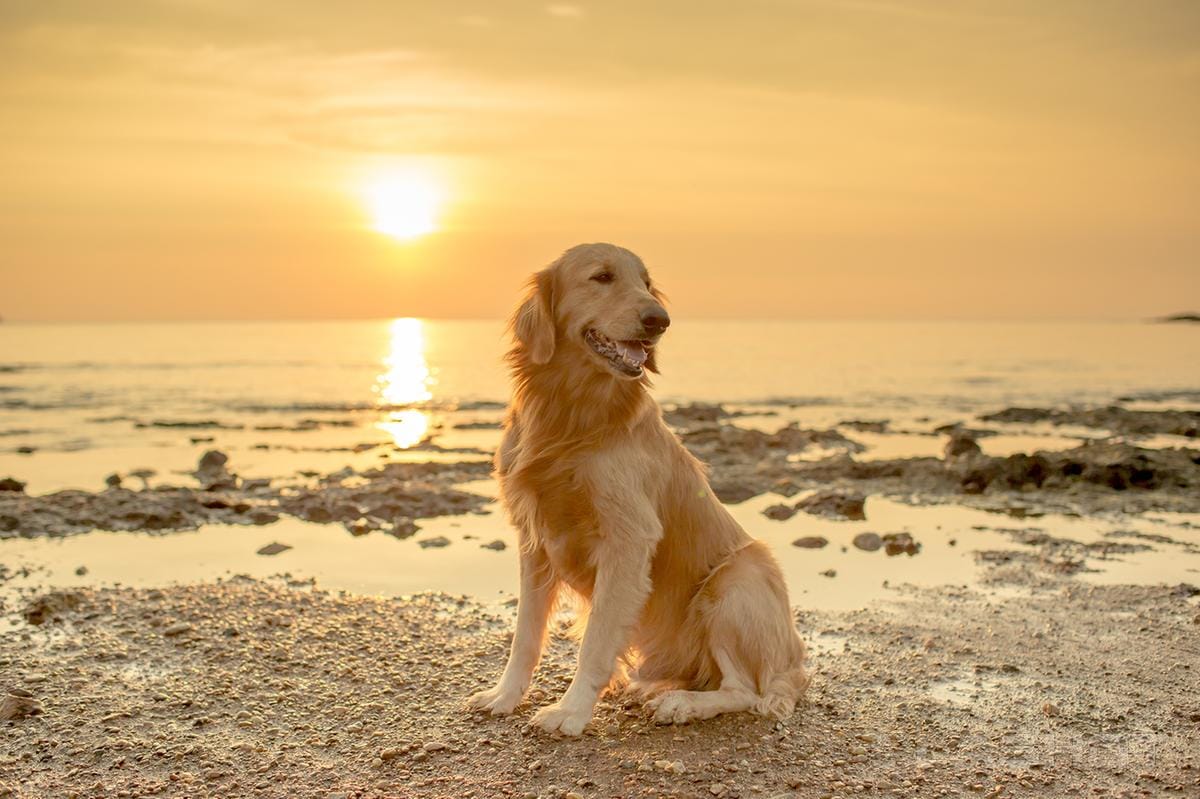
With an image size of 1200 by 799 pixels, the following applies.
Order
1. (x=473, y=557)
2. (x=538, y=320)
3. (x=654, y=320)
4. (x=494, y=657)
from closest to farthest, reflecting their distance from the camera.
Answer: (x=654, y=320) < (x=538, y=320) < (x=494, y=657) < (x=473, y=557)

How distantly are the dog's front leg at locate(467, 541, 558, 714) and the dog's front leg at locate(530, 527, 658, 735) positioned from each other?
10.6 inches

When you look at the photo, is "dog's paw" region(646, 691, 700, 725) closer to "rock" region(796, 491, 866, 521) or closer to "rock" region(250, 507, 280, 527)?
"rock" region(796, 491, 866, 521)

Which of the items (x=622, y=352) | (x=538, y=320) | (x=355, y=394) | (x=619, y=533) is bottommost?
(x=355, y=394)

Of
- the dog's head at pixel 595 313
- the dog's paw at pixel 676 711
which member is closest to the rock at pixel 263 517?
the dog's head at pixel 595 313

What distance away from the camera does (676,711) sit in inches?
170

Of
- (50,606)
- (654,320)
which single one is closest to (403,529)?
(50,606)

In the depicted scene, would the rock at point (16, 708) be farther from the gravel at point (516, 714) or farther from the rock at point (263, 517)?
the rock at point (263, 517)

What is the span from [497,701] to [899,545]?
4.23 metres

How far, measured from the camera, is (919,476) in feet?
37.4

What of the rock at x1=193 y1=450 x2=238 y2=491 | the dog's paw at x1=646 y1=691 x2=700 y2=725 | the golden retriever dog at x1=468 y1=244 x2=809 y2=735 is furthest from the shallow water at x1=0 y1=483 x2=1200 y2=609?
the rock at x1=193 y1=450 x2=238 y2=491

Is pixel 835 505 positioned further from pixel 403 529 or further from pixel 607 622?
pixel 607 622

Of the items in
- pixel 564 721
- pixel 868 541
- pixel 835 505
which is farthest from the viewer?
pixel 835 505

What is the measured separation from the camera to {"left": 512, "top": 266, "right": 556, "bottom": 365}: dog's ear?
15.0 feet

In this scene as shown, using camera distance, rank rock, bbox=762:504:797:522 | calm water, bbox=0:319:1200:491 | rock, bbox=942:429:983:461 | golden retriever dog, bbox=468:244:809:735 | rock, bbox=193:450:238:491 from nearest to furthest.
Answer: golden retriever dog, bbox=468:244:809:735 < rock, bbox=762:504:797:522 < rock, bbox=193:450:238:491 < rock, bbox=942:429:983:461 < calm water, bbox=0:319:1200:491
